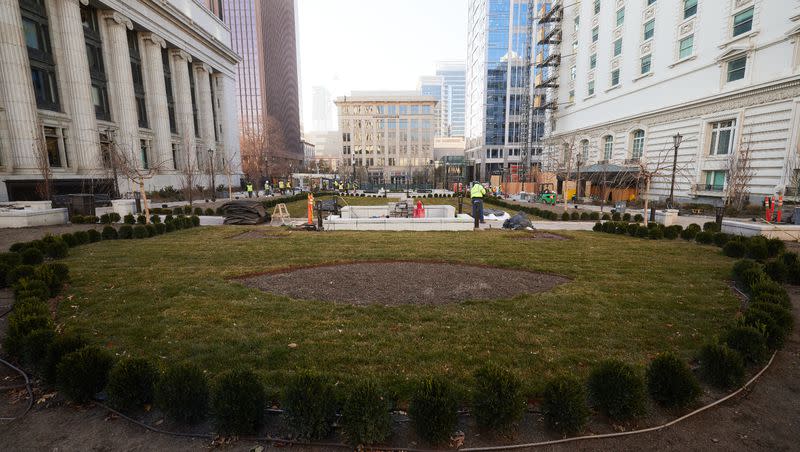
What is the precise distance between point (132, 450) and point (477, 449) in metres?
3.21

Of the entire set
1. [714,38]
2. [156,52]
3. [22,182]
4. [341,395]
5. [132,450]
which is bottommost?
[132,450]

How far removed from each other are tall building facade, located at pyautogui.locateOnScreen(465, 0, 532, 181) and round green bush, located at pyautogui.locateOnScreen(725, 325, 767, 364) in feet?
239

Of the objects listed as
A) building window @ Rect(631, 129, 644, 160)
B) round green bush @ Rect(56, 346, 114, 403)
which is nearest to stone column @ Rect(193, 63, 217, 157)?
building window @ Rect(631, 129, 644, 160)

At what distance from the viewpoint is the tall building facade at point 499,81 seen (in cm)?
7819

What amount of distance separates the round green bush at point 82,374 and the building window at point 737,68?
3488 cm

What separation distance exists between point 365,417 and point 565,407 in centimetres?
188

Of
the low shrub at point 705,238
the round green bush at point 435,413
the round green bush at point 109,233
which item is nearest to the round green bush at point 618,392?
the round green bush at point 435,413

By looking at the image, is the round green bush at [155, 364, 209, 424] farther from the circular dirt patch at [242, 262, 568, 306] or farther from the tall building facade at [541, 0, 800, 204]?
the tall building facade at [541, 0, 800, 204]

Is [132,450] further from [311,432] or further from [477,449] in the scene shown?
[477,449]

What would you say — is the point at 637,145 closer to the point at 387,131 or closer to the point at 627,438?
the point at 627,438

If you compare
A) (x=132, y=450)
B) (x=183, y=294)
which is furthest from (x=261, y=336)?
(x=183, y=294)

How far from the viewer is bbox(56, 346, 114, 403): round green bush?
12.6 feet

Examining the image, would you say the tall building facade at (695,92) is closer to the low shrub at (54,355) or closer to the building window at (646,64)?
the building window at (646,64)

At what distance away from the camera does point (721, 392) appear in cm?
403
